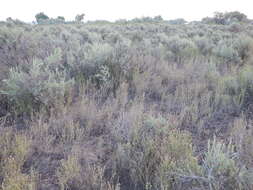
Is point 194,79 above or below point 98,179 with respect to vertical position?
above

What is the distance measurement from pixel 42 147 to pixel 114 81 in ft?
7.68

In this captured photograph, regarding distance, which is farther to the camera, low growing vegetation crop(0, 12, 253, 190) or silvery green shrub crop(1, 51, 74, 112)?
silvery green shrub crop(1, 51, 74, 112)

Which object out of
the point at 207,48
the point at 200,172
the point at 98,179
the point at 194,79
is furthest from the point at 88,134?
the point at 207,48

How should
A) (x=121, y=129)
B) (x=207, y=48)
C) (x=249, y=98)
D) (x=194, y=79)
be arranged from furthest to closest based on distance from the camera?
(x=207, y=48), (x=194, y=79), (x=249, y=98), (x=121, y=129)

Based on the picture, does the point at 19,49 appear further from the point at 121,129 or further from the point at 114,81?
the point at 121,129

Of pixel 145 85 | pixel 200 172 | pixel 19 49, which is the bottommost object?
pixel 200 172

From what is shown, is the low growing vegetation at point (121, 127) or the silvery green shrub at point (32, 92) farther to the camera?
the silvery green shrub at point (32, 92)

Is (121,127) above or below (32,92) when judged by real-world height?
below

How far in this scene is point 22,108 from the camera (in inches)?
142

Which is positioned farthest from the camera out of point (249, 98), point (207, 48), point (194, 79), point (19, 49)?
point (207, 48)

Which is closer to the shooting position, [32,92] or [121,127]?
[121,127]

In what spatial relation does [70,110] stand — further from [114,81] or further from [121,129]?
[114,81]

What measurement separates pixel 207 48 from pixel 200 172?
7.92 metres

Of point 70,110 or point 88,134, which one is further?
point 70,110
